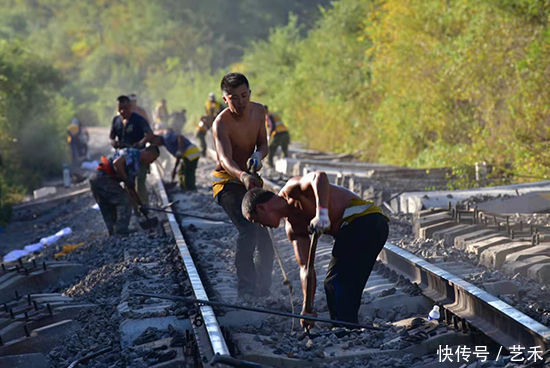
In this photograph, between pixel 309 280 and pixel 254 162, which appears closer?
pixel 309 280

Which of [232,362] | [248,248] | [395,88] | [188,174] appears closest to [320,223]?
[232,362]

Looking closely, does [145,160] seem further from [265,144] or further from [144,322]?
[144,322]

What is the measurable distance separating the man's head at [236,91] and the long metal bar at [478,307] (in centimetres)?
200

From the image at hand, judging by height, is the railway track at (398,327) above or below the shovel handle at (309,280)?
below

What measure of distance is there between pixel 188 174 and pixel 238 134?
829 centimetres

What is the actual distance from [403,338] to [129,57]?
8355 centimetres

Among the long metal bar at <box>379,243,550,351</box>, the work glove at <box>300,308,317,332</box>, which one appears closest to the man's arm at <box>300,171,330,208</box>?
the work glove at <box>300,308,317,332</box>

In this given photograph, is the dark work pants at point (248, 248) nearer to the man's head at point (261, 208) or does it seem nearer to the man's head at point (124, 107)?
the man's head at point (261, 208)

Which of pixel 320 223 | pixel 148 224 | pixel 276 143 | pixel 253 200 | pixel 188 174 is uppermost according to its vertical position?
pixel 253 200

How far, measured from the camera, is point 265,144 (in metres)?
6.66

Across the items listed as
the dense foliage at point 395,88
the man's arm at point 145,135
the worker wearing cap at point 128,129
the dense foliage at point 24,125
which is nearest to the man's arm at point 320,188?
the man's arm at point 145,135

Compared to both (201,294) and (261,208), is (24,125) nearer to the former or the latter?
(201,294)

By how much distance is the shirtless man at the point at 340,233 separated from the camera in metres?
5.15

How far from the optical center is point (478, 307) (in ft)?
16.8
